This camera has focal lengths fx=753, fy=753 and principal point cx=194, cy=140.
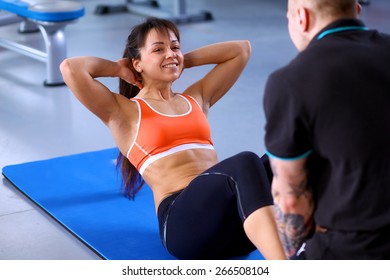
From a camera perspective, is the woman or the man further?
the woman

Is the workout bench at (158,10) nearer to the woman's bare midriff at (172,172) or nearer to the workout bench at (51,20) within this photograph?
the workout bench at (51,20)

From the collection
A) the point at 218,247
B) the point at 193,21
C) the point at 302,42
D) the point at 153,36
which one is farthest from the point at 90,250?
the point at 193,21

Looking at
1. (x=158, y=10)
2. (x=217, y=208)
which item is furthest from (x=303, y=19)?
(x=158, y=10)

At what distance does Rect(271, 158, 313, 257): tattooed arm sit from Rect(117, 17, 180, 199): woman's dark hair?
1.18m

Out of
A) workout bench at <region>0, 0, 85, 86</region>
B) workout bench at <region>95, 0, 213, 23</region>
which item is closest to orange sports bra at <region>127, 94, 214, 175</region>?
workout bench at <region>0, 0, 85, 86</region>

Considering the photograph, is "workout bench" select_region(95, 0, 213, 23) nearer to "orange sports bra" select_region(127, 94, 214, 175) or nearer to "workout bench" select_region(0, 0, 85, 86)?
"workout bench" select_region(0, 0, 85, 86)

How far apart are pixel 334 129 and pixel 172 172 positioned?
1141 mm

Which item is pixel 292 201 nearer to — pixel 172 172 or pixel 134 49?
pixel 172 172

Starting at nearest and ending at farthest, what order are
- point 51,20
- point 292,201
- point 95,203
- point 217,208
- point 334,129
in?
point 334,129
point 292,201
point 217,208
point 95,203
point 51,20

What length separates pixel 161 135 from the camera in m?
2.76

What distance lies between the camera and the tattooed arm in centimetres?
175

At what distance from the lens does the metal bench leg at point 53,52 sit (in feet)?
16.9

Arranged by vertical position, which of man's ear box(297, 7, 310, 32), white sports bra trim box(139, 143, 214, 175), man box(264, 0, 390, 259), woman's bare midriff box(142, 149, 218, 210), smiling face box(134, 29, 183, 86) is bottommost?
woman's bare midriff box(142, 149, 218, 210)

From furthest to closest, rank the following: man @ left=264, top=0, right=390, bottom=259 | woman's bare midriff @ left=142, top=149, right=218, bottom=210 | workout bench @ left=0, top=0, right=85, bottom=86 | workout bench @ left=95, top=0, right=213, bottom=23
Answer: workout bench @ left=95, top=0, right=213, bottom=23, workout bench @ left=0, top=0, right=85, bottom=86, woman's bare midriff @ left=142, top=149, right=218, bottom=210, man @ left=264, top=0, right=390, bottom=259
